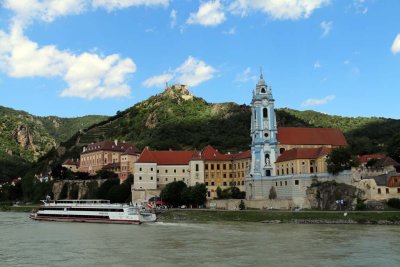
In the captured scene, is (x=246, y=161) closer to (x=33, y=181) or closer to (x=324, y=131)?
(x=324, y=131)

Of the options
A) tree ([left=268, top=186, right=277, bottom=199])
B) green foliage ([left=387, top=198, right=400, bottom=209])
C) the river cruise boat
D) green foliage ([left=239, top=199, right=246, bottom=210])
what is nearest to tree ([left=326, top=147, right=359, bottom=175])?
green foliage ([left=387, top=198, right=400, bottom=209])

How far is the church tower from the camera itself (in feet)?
259

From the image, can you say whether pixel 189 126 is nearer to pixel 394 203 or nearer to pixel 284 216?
pixel 284 216

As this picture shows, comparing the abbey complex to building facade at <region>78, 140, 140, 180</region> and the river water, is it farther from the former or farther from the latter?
the river water

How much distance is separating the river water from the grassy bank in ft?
12.0

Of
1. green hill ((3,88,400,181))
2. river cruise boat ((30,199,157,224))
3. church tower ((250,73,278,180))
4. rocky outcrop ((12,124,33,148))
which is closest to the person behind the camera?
river cruise boat ((30,199,157,224))

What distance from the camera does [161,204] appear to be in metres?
83.4

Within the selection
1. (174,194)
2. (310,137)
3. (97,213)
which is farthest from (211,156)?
(97,213)

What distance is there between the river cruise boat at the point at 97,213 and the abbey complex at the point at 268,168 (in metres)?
16.1

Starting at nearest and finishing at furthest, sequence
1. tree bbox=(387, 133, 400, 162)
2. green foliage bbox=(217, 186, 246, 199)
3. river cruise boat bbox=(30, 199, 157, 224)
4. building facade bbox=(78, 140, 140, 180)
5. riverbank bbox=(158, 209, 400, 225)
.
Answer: riverbank bbox=(158, 209, 400, 225) → river cruise boat bbox=(30, 199, 157, 224) → tree bbox=(387, 133, 400, 162) → green foliage bbox=(217, 186, 246, 199) → building facade bbox=(78, 140, 140, 180)

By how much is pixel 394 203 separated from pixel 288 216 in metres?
12.2

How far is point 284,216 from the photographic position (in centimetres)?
6006

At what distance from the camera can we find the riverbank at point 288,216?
5478 cm

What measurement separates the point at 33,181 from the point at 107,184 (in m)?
36.6
